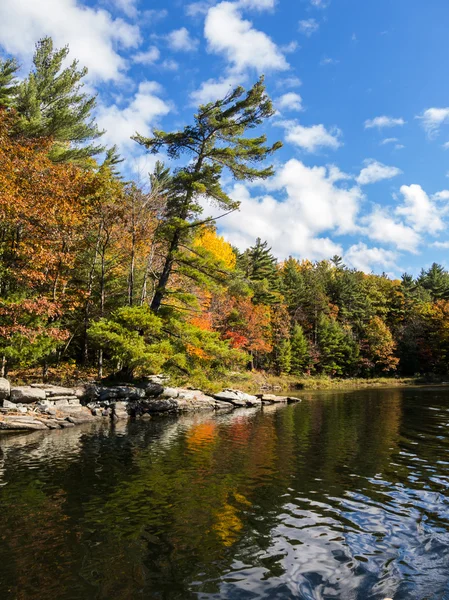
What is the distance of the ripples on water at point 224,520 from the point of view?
15.7 ft

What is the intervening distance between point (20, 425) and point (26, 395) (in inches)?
84.2

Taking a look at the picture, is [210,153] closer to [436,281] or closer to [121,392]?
[121,392]

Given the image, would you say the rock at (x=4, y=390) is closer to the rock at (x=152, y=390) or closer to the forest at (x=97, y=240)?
the forest at (x=97, y=240)

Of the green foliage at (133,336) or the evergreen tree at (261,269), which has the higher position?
the evergreen tree at (261,269)

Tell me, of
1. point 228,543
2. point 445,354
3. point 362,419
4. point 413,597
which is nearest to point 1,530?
point 228,543

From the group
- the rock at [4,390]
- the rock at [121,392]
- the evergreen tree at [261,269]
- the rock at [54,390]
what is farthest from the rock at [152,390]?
the evergreen tree at [261,269]

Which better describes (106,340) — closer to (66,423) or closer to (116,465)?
(66,423)

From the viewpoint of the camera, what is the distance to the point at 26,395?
1702 cm

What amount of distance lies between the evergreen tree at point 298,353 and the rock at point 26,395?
39.6 meters

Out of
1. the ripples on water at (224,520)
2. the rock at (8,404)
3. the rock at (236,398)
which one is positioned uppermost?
the rock at (8,404)

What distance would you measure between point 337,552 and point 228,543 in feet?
5.37

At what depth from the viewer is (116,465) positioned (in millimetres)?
10273

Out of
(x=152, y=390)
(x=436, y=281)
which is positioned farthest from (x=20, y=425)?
(x=436, y=281)

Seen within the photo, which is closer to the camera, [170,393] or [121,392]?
[121,392]
